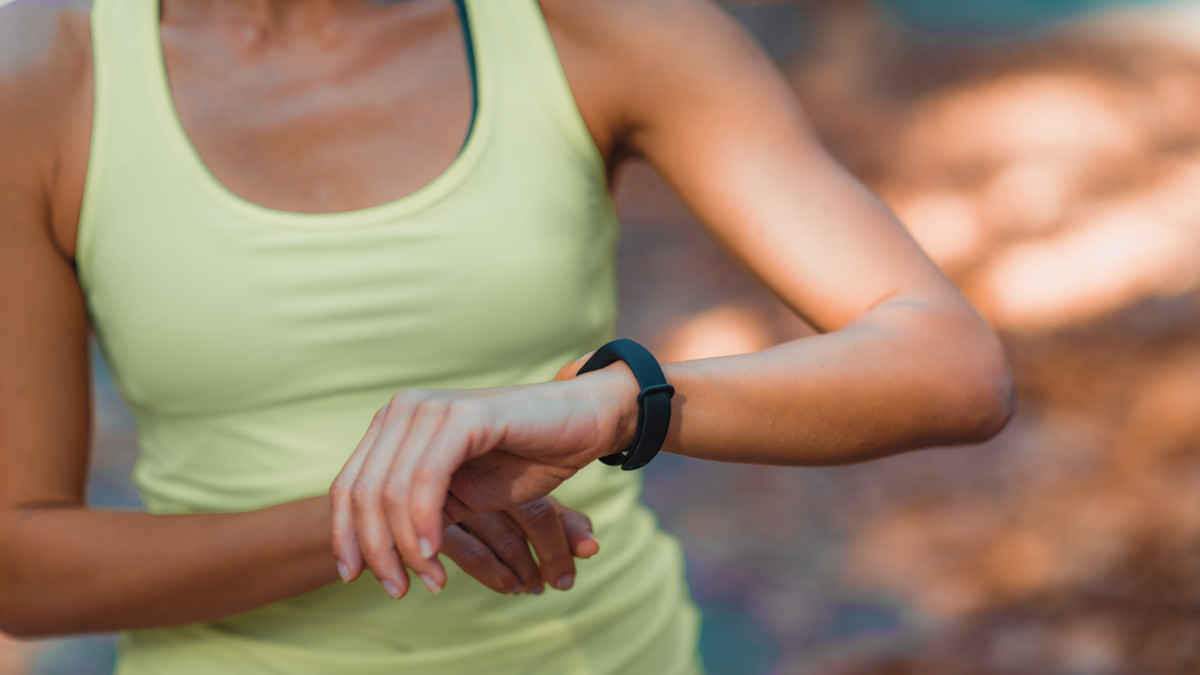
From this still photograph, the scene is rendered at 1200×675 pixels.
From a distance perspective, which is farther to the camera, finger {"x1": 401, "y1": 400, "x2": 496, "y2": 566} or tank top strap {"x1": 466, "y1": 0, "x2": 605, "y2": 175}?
tank top strap {"x1": 466, "y1": 0, "x2": 605, "y2": 175}

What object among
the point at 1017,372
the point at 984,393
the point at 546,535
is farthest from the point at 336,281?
the point at 1017,372

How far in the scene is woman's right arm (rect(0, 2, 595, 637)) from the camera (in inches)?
38.3

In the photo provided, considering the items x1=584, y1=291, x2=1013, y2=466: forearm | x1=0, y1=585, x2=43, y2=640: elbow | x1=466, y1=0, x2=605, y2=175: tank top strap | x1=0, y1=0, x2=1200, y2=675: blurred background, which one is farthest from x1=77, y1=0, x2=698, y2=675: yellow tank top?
x1=0, y1=0, x2=1200, y2=675: blurred background

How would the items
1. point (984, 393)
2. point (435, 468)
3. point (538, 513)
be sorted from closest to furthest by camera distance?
point (435, 468) < point (538, 513) < point (984, 393)

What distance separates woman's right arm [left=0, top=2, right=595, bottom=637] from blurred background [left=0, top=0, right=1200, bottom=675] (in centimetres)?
235

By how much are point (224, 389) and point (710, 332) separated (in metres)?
3.52

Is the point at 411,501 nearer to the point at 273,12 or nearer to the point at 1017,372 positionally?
the point at 273,12

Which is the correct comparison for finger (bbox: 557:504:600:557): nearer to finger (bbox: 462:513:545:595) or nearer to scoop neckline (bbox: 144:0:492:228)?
finger (bbox: 462:513:545:595)

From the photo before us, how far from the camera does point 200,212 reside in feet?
3.24

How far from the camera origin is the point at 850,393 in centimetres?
97

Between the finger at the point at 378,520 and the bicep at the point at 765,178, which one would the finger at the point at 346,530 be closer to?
the finger at the point at 378,520

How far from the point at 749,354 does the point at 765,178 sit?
0.68 feet

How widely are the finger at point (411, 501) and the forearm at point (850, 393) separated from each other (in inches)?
8.7

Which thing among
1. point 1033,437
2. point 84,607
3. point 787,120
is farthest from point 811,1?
point 84,607
